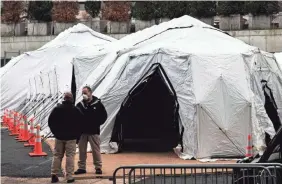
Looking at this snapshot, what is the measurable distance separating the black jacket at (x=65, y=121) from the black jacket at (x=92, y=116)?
Answer: 2.31 feet

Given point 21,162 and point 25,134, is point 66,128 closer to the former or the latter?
point 21,162

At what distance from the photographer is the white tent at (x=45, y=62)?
23469 millimetres

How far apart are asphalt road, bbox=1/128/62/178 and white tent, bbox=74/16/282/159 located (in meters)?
2.04

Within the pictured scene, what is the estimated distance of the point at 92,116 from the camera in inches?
452

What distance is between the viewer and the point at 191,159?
1402 cm

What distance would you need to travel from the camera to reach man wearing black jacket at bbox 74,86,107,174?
11.5 meters

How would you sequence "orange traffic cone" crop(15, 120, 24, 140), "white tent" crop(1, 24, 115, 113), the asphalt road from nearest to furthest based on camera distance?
the asphalt road < "orange traffic cone" crop(15, 120, 24, 140) < "white tent" crop(1, 24, 115, 113)

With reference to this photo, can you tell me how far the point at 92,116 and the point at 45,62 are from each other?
13481mm

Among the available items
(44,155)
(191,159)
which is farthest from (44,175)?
(191,159)

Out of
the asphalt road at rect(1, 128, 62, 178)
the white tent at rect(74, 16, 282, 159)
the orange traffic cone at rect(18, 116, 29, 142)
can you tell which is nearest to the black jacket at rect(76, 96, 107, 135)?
the asphalt road at rect(1, 128, 62, 178)

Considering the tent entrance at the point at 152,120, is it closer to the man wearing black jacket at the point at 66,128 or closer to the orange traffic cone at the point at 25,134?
the orange traffic cone at the point at 25,134

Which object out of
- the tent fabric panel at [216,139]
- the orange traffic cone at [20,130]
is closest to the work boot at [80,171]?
the tent fabric panel at [216,139]

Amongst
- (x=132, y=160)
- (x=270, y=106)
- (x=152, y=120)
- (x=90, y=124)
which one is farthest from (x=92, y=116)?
(x=270, y=106)

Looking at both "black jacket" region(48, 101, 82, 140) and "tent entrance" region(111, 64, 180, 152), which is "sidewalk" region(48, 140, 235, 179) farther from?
"black jacket" region(48, 101, 82, 140)
